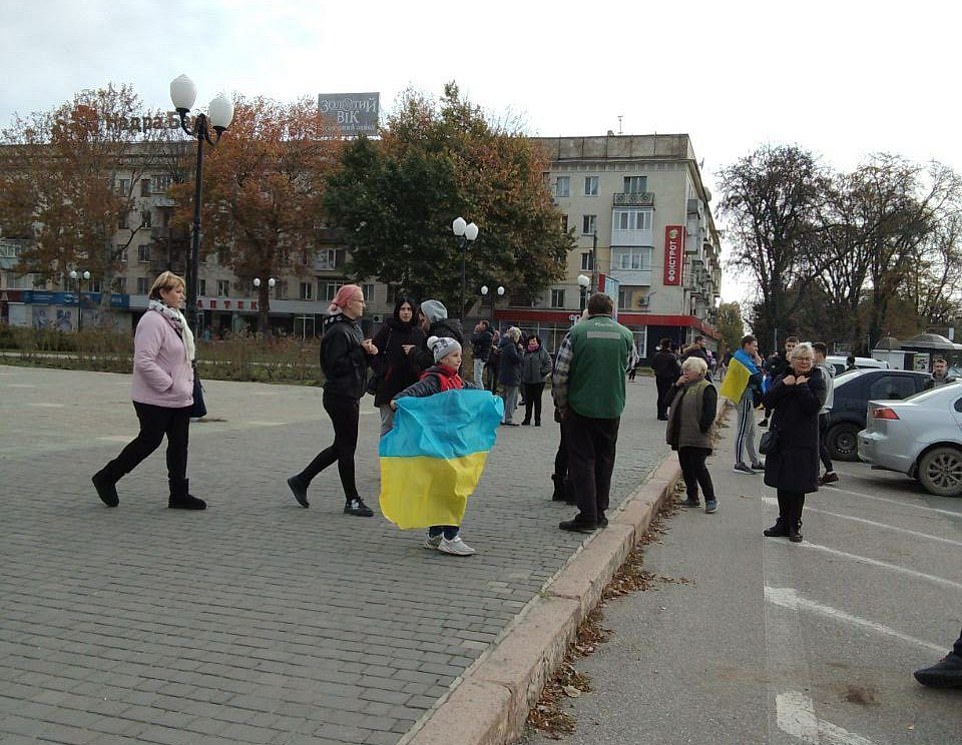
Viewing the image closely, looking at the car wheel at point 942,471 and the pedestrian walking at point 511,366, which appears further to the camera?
the pedestrian walking at point 511,366

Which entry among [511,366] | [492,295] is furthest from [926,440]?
[492,295]

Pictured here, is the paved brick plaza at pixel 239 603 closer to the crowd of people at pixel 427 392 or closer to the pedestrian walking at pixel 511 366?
the crowd of people at pixel 427 392

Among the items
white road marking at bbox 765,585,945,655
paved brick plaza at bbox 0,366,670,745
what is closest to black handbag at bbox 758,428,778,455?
paved brick plaza at bbox 0,366,670,745

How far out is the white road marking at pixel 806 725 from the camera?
3.68 m

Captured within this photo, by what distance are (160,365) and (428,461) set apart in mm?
2548

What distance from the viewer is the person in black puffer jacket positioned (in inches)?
302

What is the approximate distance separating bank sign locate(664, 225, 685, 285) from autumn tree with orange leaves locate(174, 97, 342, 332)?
24.6 m

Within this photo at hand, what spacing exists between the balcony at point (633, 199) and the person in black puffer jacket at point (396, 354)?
57399 millimetres

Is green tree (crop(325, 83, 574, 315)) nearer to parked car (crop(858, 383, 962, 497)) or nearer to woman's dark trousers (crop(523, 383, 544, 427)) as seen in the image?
woman's dark trousers (crop(523, 383, 544, 427))

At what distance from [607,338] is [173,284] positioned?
3.51 metres

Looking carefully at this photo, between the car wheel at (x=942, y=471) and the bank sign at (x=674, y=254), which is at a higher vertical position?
the bank sign at (x=674, y=254)

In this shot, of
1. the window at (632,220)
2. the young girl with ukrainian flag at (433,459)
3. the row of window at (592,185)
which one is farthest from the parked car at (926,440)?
the row of window at (592,185)

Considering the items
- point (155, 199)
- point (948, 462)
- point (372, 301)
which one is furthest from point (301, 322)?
point (948, 462)

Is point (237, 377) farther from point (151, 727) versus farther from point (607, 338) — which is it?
point (151, 727)
